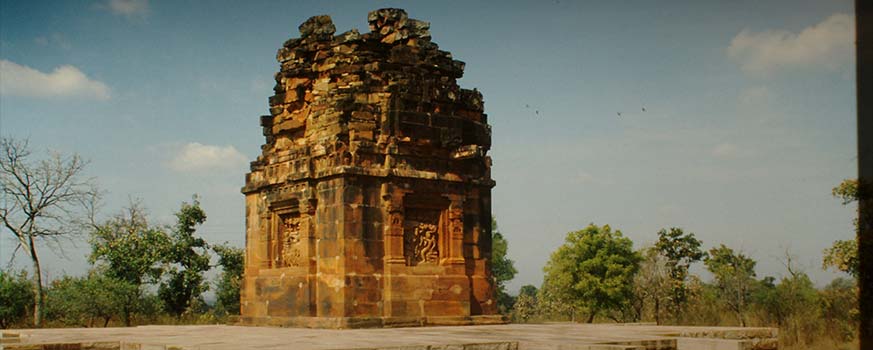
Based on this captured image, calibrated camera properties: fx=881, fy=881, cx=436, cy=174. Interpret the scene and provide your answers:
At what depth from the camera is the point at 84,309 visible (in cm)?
2492

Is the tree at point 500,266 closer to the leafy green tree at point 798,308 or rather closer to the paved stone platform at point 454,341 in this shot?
the leafy green tree at point 798,308

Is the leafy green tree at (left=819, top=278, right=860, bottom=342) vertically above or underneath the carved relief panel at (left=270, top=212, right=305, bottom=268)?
underneath

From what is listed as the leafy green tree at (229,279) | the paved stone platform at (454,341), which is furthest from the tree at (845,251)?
A: the leafy green tree at (229,279)

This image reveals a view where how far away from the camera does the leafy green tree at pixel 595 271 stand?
30719 mm

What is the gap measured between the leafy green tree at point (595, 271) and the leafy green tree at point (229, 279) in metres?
11.5

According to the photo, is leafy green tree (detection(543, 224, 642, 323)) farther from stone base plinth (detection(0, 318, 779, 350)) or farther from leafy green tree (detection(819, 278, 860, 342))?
stone base plinth (detection(0, 318, 779, 350))

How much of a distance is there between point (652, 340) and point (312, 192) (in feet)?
20.6

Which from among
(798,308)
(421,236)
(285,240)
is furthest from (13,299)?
(798,308)

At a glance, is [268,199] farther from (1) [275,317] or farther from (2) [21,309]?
(2) [21,309]

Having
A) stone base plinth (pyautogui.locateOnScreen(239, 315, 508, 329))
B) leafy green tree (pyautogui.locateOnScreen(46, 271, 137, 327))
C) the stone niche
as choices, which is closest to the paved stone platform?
stone base plinth (pyautogui.locateOnScreen(239, 315, 508, 329))

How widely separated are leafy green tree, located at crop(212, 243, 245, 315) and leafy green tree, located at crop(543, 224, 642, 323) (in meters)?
11.5

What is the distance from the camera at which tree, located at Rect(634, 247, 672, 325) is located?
31.6m

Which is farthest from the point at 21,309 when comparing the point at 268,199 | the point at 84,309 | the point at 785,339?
the point at 785,339

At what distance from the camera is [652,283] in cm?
3195
